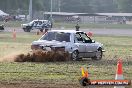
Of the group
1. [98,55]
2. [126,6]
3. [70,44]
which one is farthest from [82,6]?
[70,44]

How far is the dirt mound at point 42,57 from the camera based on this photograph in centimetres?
1989

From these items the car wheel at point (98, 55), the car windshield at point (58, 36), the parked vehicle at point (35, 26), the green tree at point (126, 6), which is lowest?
the car wheel at point (98, 55)

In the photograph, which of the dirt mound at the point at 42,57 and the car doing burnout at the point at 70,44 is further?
the car doing burnout at the point at 70,44

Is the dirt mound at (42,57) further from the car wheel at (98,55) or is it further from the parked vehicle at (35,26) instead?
the parked vehicle at (35,26)

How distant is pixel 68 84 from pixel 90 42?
9.04 metres

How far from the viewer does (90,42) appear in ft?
71.5

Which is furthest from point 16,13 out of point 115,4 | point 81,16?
point 115,4

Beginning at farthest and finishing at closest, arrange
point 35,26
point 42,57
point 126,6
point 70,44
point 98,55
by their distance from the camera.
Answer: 1. point 126,6
2. point 35,26
3. point 98,55
4. point 70,44
5. point 42,57

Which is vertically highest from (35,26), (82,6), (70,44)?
(82,6)

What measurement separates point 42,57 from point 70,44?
1.60 metres

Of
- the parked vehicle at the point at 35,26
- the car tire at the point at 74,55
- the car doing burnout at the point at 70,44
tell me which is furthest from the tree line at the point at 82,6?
the car tire at the point at 74,55

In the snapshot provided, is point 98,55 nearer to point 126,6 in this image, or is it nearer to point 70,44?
point 70,44

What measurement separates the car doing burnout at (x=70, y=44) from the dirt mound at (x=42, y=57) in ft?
1.62

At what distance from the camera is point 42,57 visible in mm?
19875
